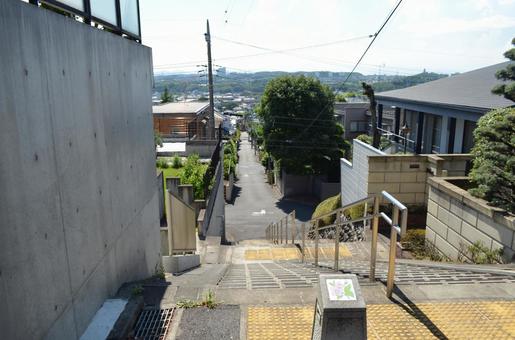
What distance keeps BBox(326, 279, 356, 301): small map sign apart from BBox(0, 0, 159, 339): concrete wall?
1907mm

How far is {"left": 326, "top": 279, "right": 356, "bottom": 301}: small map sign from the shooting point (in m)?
2.84

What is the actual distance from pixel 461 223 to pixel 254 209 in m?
17.0

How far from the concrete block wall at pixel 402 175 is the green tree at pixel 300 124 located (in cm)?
1472

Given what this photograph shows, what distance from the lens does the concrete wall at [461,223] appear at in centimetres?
613

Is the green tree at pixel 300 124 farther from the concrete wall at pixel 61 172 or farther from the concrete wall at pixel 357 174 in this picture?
the concrete wall at pixel 61 172

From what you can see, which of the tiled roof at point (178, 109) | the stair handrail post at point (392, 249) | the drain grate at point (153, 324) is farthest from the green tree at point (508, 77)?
the tiled roof at point (178, 109)

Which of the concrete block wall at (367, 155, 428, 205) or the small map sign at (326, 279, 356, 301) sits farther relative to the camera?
the concrete block wall at (367, 155, 428, 205)

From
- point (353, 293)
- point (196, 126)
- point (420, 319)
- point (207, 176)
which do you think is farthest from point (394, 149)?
point (353, 293)

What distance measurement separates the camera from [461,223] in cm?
734

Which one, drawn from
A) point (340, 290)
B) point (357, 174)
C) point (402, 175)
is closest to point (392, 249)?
point (340, 290)

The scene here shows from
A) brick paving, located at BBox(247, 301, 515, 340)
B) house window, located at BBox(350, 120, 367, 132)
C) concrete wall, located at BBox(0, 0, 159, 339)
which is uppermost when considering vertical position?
concrete wall, located at BBox(0, 0, 159, 339)

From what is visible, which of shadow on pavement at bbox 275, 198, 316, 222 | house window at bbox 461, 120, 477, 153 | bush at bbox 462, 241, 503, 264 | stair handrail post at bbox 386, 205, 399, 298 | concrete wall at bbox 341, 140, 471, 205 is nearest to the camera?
stair handrail post at bbox 386, 205, 399, 298

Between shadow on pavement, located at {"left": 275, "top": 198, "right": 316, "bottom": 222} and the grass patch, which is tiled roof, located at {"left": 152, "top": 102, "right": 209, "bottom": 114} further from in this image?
the grass patch

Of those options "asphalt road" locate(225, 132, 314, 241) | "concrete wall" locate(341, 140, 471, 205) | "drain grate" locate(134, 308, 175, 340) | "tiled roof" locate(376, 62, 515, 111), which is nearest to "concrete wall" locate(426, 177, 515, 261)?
"concrete wall" locate(341, 140, 471, 205)
